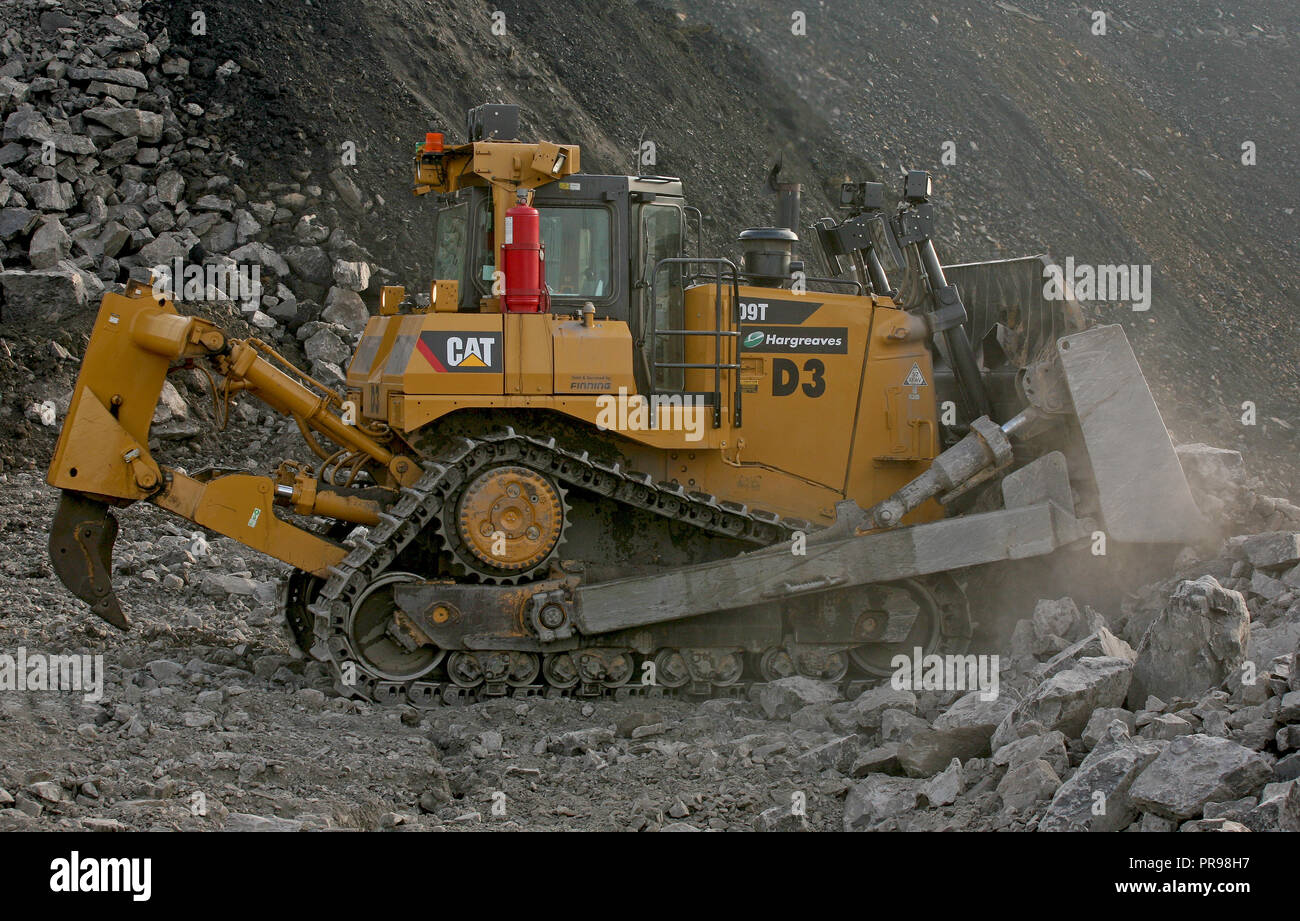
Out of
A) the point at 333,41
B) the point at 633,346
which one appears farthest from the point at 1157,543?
the point at 333,41

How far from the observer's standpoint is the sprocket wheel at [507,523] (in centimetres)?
810

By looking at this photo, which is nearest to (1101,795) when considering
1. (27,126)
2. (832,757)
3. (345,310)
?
(832,757)

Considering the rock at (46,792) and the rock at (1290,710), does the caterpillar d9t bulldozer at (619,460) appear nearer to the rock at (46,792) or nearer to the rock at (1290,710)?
the rock at (46,792)

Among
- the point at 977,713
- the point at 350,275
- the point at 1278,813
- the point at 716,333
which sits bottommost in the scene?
the point at 1278,813

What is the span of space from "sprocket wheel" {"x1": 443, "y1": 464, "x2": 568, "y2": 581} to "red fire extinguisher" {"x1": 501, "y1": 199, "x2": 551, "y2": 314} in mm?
987

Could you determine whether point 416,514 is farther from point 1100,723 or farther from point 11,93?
point 11,93

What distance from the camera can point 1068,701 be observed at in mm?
6297

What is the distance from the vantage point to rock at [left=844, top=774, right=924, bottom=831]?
5.87 metres

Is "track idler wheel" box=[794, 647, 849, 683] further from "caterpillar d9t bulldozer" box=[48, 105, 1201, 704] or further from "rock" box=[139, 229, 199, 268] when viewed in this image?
"rock" box=[139, 229, 199, 268]

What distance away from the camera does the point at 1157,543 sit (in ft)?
28.4

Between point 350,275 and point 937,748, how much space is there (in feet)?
34.9

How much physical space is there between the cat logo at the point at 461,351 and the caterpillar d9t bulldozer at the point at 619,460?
0.5 inches

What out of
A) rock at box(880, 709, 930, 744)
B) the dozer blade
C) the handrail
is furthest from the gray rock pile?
rock at box(880, 709, 930, 744)

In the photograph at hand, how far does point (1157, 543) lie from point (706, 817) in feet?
13.2
